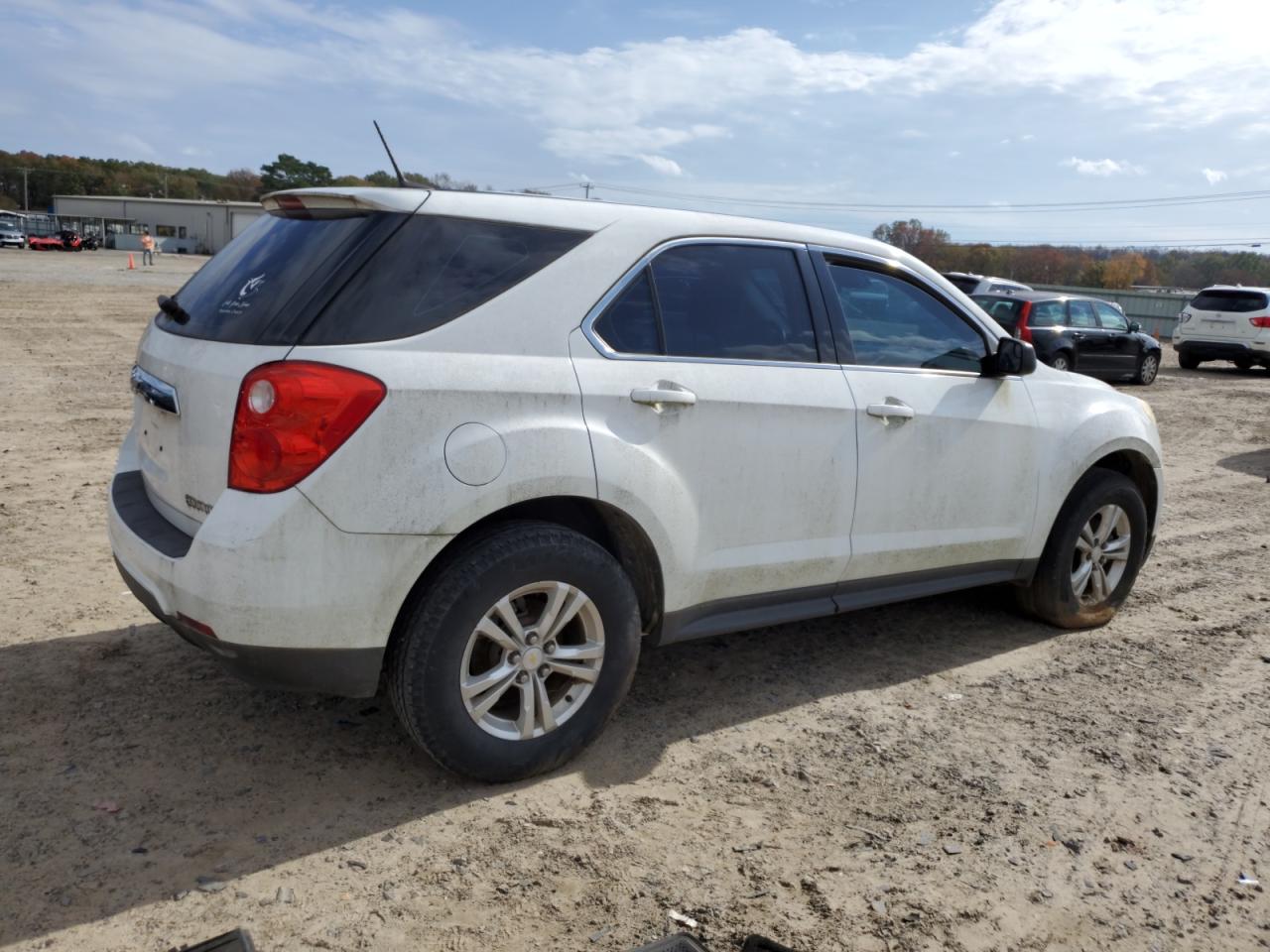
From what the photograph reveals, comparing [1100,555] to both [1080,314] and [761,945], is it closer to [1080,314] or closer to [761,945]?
[761,945]

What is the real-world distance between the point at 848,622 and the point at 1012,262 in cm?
7139

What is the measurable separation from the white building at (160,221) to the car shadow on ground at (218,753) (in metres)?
85.2

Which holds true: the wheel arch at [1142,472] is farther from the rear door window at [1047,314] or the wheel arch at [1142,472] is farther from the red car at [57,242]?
the red car at [57,242]

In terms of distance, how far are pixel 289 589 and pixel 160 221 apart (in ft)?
336

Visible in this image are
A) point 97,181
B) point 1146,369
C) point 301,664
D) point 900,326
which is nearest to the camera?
point 301,664

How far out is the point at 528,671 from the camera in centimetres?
331

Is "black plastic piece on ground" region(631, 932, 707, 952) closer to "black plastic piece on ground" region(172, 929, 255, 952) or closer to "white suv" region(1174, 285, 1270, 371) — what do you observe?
"black plastic piece on ground" region(172, 929, 255, 952)

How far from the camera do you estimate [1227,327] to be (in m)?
21.7

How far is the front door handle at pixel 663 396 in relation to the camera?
3441 millimetres

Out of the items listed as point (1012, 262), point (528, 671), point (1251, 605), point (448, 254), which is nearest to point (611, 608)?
point (528, 671)

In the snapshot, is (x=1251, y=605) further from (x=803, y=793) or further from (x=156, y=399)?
(x=156, y=399)

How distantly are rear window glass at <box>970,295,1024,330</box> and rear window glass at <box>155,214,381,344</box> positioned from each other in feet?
48.9

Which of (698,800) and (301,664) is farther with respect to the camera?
(698,800)

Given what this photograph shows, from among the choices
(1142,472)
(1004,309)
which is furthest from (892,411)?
(1004,309)
